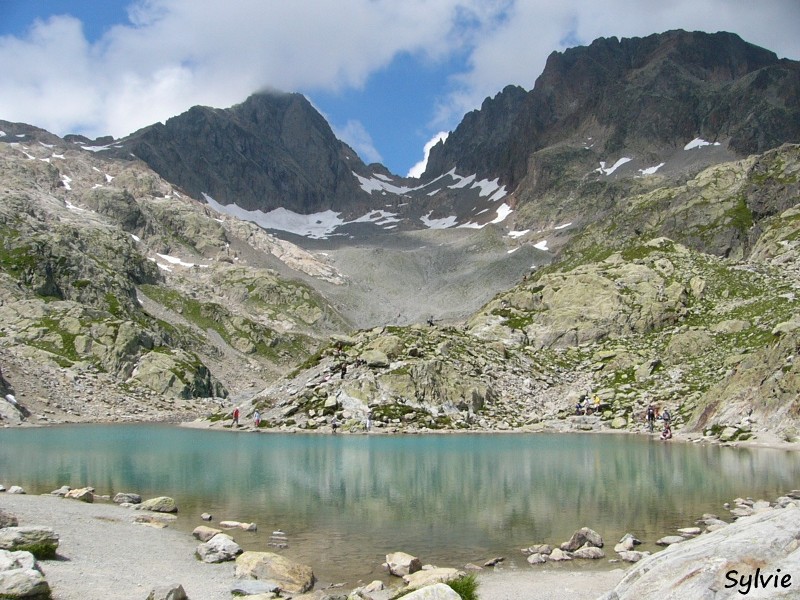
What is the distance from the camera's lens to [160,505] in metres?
25.5

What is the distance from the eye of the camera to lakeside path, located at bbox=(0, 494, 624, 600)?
48.0 ft

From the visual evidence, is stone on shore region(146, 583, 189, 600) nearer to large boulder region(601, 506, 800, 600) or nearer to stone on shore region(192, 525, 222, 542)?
stone on shore region(192, 525, 222, 542)

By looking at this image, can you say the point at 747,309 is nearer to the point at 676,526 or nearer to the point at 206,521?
the point at 676,526

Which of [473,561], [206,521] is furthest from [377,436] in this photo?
[473,561]

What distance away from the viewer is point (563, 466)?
36906 mm

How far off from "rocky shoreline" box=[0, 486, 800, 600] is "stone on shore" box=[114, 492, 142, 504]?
6.12ft

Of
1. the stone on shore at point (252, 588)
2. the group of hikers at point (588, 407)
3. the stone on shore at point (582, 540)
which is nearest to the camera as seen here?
the stone on shore at point (252, 588)

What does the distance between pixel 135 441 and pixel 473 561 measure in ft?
153

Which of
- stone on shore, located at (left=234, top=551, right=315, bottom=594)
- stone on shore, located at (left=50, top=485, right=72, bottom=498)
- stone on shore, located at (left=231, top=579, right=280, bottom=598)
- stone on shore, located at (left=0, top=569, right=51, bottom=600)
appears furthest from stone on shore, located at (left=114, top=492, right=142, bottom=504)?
stone on shore, located at (left=0, top=569, right=51, bottom=600)

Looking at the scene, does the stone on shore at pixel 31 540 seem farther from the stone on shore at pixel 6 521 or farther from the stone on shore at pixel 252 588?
the stone on shore at pixel 252 588

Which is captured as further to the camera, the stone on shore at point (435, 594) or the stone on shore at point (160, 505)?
the stone on shore at point (160, 505)

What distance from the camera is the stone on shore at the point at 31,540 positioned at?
15281 mm

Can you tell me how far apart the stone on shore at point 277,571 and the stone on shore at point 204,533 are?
4.17 metres

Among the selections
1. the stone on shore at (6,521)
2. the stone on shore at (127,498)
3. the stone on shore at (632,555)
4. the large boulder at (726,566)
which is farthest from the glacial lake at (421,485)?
the large boulder at (726,566)
